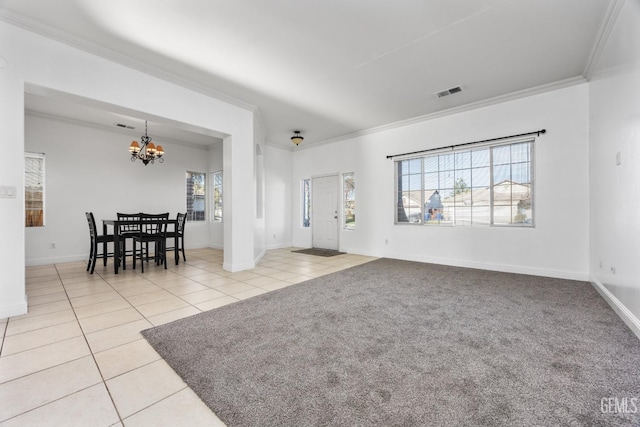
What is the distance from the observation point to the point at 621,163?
259 cm

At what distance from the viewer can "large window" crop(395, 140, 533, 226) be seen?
4.35m

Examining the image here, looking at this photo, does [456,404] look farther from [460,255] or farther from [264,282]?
[460,255]

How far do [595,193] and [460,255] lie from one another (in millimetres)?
2010

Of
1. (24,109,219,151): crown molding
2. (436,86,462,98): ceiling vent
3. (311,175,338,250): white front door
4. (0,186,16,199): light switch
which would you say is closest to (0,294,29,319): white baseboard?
(0,186,16,199): light switch

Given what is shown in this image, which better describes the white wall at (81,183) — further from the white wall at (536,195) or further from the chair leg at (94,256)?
the white wall at (536,195)

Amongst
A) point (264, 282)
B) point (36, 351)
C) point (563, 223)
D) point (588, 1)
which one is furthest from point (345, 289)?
point (588, 1)

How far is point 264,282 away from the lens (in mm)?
3828

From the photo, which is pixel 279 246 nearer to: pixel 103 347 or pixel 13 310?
pixel 13 310

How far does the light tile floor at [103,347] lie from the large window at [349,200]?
262 centimetres

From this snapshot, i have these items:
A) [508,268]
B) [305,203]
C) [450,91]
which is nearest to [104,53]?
[450,91]

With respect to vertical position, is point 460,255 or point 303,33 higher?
point 303,33

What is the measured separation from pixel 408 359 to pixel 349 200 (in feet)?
16.5

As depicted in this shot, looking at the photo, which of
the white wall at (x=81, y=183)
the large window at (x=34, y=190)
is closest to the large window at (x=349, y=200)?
the white wall at (x=81, y=183)

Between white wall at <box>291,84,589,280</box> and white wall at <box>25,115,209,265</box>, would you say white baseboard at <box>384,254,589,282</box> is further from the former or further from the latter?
white wall at <box>25,115,209,265</box>
